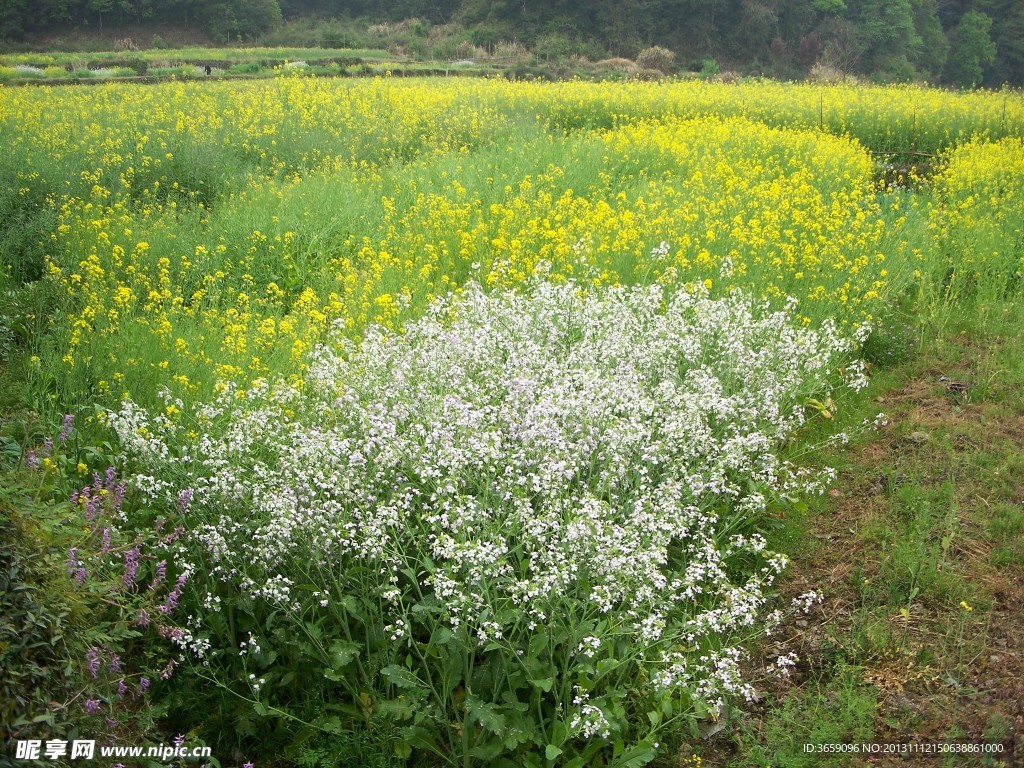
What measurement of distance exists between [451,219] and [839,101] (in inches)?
509

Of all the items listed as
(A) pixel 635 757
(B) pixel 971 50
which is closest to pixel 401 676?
(A) pixel 635 757

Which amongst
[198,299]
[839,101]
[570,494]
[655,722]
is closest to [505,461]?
[570,494]

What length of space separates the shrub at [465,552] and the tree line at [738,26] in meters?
20.2

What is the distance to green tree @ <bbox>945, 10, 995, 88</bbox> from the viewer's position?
24.2 meters

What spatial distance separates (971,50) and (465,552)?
28.7 meters

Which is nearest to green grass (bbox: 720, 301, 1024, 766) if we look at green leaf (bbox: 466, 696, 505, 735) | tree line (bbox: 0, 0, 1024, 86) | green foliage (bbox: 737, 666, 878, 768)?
green foliage (bbox: 737, 666, 878, 768)

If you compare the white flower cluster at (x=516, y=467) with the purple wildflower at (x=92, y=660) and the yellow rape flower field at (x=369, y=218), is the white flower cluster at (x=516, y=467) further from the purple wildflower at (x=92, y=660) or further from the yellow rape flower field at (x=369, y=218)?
the yellow rape flower field at (x=369, y=218)

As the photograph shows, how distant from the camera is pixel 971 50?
25.0 m

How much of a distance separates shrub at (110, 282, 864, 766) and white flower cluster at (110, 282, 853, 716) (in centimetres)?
2

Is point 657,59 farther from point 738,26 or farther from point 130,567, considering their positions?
point 130,567

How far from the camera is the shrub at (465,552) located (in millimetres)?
3264

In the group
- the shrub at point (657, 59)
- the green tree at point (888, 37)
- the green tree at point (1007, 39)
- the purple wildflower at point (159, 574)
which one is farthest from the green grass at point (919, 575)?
the shrub at point (657, 59)

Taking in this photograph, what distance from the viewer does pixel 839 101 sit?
17.4 m

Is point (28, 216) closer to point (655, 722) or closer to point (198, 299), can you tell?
point (198, 299)
